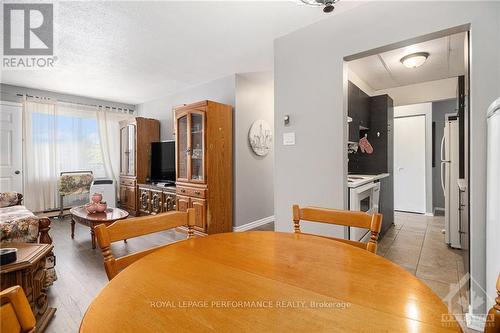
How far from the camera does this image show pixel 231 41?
9.27ft

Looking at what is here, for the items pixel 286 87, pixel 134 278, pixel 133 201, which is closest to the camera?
pixel 134 278

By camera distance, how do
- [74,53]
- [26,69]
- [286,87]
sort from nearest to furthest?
[286,87] → [74,53] → [26,69]

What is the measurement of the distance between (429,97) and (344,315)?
213 inches

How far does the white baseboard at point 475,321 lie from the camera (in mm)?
1604

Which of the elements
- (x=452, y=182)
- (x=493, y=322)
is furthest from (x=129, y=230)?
(x=452, y=182)

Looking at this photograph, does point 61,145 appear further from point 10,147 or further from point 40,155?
point 10,147

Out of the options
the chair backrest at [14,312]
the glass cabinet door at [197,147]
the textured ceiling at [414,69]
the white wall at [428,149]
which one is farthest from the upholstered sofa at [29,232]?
the white wall at [428,149]

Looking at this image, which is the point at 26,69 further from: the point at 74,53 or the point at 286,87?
the point at 286,87

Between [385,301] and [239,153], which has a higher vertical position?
[239,153]

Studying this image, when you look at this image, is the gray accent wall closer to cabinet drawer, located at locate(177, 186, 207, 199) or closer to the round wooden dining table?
cabinet drawer, located at locate(177, 186, 207, 199)

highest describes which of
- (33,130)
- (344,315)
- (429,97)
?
(429,97)

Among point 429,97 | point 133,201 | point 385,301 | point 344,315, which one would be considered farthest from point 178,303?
point 429,97

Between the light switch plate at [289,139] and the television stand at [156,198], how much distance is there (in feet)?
7.64

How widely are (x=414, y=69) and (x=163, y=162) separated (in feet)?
15.0
